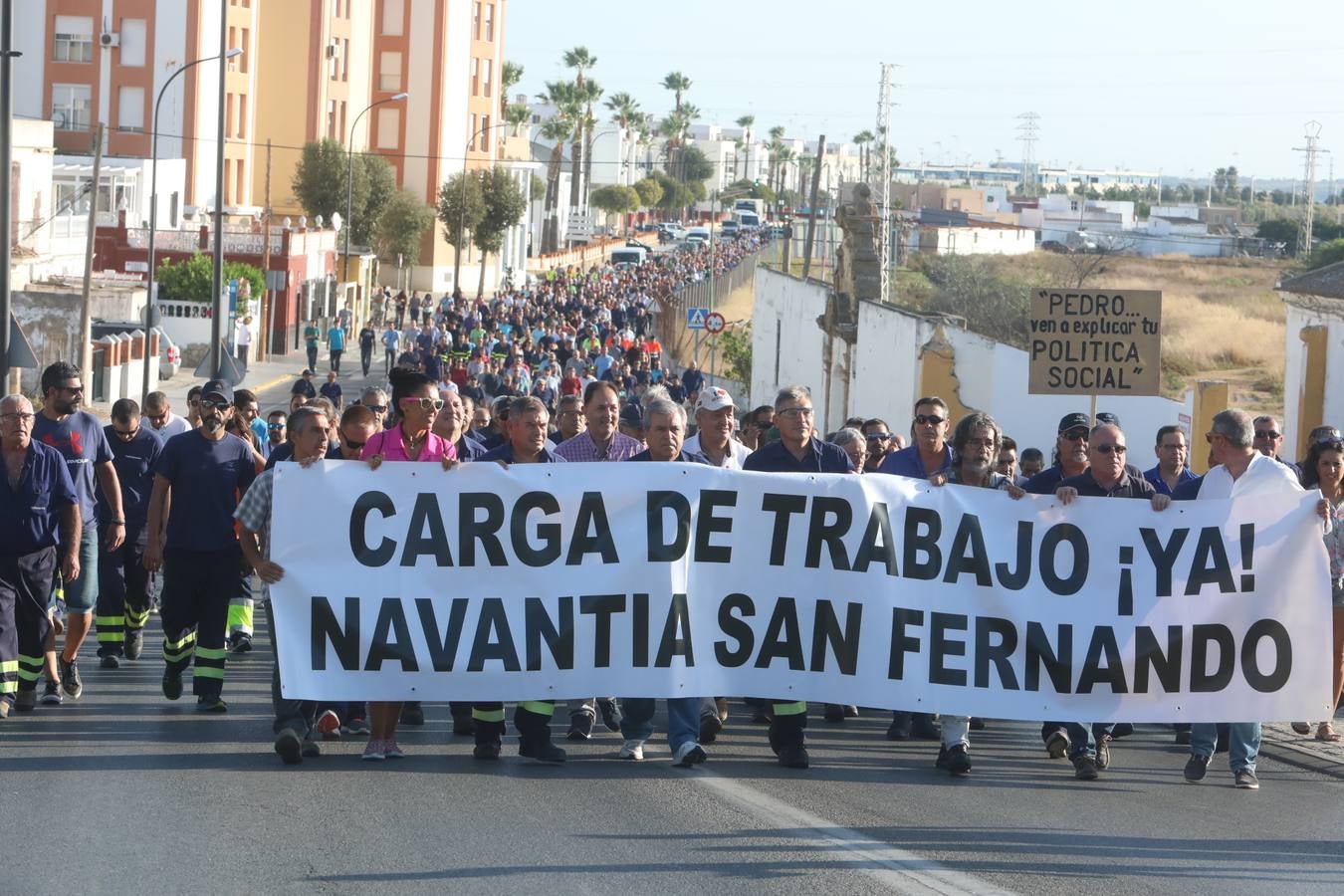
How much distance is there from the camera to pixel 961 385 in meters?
29.5

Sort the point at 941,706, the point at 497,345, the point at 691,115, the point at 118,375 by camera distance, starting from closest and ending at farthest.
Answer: the point at 941,706, the point at 118,375, the point at 497,345, the point at 691,115

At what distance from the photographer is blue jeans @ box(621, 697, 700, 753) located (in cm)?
911

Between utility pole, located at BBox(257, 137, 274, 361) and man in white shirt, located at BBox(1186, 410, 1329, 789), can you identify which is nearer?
man in white shirt, located at BBox(1186, 410, 1329, 789)

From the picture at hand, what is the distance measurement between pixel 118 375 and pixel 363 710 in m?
33.2

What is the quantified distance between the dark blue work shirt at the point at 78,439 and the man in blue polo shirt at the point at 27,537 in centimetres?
77

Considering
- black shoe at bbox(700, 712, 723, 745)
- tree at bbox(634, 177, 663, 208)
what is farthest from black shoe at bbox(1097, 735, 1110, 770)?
tree at bbox(634, 177, 663, 208)

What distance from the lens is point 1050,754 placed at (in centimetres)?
976

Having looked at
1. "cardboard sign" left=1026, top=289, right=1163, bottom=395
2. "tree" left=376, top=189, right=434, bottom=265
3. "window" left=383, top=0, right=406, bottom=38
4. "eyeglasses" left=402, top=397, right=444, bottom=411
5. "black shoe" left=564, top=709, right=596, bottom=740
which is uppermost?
"window" left=383, top=0, right=406, bottom=38

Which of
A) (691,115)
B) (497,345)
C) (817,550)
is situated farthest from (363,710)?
(691,115)

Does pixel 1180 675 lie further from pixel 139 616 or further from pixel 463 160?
pixel 463 160

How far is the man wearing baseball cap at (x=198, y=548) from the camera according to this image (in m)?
10.1

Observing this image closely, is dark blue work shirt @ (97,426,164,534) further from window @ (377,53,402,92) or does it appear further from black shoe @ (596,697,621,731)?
window @ (377,53,402,92)

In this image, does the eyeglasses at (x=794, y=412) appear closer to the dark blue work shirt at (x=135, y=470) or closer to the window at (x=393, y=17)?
the dark blue work shirt at (x=135, y=470)

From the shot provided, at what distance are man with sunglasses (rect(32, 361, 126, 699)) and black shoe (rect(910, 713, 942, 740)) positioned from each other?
15.6 ft
